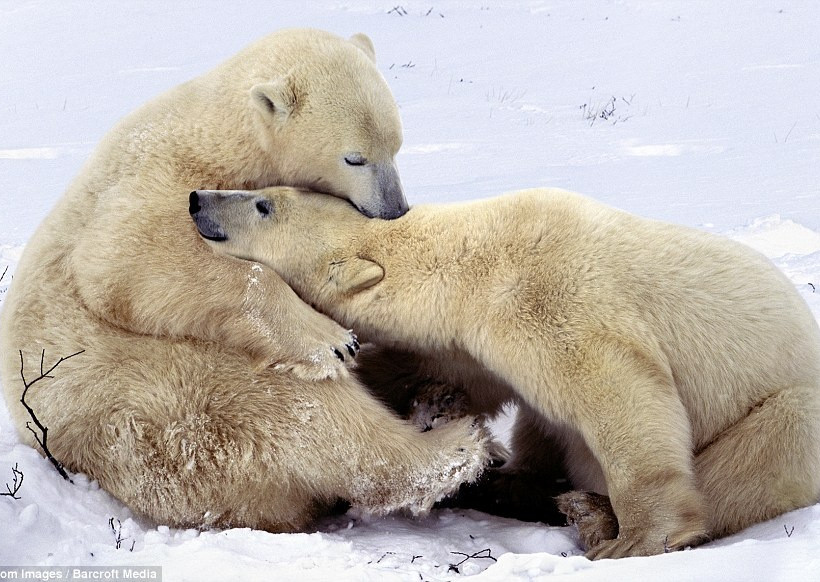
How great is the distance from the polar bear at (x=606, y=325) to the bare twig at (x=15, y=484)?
41.2 inches

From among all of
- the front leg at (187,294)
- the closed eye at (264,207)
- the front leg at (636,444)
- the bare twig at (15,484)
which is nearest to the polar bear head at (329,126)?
the closed eye at (264,207)

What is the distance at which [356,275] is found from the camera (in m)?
3.63

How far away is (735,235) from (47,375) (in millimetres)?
4737

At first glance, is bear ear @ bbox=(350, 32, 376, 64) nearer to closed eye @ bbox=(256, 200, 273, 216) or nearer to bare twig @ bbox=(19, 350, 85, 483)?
closed eye @ bbox=(256, 200, 273, 216)

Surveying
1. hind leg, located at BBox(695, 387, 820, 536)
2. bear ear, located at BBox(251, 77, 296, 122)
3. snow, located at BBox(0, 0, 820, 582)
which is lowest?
snow, located at BBox(0, 0, 820, 582)

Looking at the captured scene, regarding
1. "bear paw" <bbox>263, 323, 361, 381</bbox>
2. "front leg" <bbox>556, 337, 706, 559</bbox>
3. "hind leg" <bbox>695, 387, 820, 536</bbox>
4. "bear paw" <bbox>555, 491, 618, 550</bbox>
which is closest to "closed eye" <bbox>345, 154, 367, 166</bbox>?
"bear paw" <bbox>263, 323, 361, 381</bbox>

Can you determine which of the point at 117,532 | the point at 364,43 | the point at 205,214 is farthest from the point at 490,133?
the point at 117,532

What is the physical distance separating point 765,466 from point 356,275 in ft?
5.36

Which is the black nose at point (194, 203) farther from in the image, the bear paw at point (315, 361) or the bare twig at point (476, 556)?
the bare twig at point (476, 556)

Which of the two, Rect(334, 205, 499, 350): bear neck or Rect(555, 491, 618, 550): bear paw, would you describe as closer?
Rect(555, 491, 618, 550): bear paw

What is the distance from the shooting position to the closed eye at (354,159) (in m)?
3.89

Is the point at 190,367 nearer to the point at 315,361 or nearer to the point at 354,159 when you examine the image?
the point at 315,361

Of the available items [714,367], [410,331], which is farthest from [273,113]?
[714,367]

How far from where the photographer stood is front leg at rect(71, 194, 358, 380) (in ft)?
11.1
